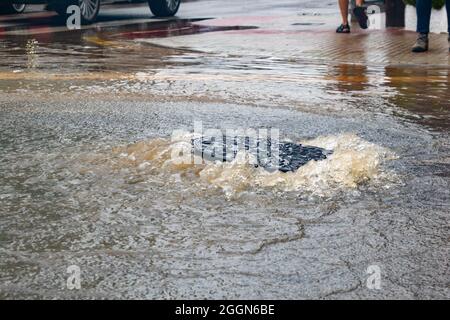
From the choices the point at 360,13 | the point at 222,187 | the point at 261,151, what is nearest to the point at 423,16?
the point at 360,13

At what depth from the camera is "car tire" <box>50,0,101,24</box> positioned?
1603cm

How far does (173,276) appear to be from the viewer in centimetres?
310

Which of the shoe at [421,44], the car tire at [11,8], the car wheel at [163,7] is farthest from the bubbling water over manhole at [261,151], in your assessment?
the car tire at [11,8]

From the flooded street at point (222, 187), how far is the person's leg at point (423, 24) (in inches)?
35.3

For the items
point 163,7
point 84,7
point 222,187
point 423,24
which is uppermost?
point 84,7

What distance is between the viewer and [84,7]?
53.2 ft

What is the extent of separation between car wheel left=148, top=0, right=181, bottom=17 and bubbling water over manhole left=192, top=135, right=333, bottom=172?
13547mm

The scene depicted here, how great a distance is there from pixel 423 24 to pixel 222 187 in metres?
6.41

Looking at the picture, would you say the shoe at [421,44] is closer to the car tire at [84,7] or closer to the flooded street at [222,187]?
the flooded street at [222,187]

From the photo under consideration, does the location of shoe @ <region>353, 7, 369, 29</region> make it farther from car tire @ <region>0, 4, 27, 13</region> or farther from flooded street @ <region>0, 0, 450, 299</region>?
car tire @ <region>0, 4, 27, 13</region>

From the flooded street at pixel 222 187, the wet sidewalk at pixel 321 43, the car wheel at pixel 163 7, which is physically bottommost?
the flooded street at pixel 222 187

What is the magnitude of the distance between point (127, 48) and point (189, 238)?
27.3 feet

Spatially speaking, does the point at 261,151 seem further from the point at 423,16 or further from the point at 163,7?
the point at 163,7

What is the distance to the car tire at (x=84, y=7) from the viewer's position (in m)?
16.0
